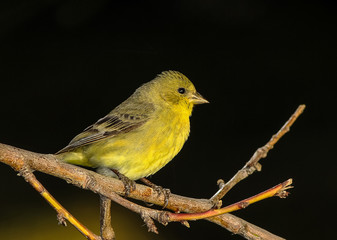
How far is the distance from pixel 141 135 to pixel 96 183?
1.06 meters

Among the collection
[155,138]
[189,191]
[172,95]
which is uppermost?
[172,95]

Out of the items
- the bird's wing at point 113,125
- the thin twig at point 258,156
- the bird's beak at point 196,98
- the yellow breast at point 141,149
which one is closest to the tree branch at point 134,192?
the thin twig at point 258,156

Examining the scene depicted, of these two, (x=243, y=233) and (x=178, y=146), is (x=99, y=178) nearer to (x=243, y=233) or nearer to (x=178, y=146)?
(x=243, y=233)

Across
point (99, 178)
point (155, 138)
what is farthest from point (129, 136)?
point (99, 178)

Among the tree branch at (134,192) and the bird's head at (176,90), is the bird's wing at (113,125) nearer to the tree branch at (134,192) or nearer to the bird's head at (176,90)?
the bird's head at (176,90)

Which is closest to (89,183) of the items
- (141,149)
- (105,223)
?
(105,223)

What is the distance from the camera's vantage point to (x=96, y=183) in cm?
182

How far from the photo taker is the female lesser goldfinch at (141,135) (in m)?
2.77

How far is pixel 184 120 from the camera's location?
3043 mm

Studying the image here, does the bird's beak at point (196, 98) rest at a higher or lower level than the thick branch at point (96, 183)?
higher

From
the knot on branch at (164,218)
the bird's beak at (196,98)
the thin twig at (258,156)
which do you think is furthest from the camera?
the bird's beak at (196,98)

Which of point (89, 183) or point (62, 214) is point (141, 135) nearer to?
point (89, 183)

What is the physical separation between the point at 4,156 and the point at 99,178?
48cm

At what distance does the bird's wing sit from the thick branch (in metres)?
0.60
